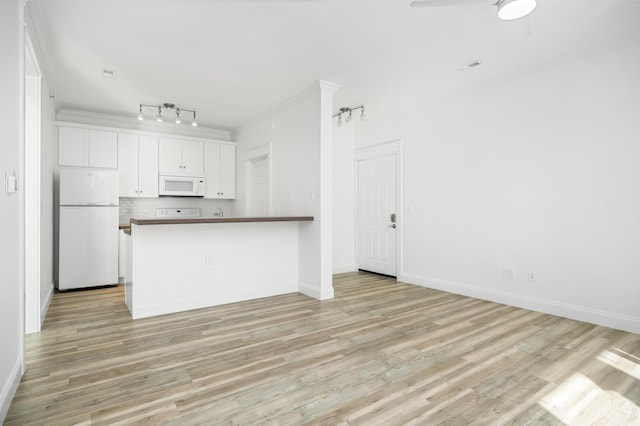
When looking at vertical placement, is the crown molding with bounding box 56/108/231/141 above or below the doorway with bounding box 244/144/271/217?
above

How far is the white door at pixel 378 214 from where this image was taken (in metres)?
5.22

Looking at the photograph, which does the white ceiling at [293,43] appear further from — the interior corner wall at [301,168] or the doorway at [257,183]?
the doorway at [257,183]

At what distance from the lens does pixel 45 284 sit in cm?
357

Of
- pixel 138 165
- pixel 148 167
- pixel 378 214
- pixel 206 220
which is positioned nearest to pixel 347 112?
pixel 378 214

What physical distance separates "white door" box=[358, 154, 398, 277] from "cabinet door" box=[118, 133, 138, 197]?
12.1 ft

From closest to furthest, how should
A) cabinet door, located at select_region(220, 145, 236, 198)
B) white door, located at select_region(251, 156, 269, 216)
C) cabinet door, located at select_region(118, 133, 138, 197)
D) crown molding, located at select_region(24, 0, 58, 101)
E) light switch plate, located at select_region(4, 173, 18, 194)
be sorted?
light switch plate, located at select_region(4, 173, 18, 194) → crown molding, located at select_region(24, 0, 58, 101) → cabinet door, located at select_region(118, 133, 138, 197) → white door, located at select_region(251, 156, 269, 216) → cabinet door, located at select_region(220, 145, 236, 198)

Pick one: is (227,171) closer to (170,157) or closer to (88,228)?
(170,157)

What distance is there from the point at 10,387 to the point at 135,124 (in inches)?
185

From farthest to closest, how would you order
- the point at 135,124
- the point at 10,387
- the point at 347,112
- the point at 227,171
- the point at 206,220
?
the point at 227,171, the point at 135,124, the point at 347,112, the point at 206,220, the point at 10,387

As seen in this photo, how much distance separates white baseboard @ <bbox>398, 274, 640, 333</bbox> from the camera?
298cm

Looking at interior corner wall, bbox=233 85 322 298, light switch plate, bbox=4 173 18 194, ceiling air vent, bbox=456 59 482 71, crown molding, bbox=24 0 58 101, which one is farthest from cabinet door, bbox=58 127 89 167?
ceiling air vent, bbox=456 59 482 71

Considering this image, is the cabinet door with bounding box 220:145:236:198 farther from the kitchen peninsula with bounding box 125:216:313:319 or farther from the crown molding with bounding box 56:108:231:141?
the kitchen peninsula with bounding box 125:216:313:319

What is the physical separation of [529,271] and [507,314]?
22.3 inches

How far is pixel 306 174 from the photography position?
4.23 metres
